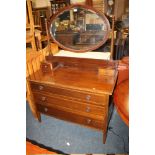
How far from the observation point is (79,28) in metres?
1.58

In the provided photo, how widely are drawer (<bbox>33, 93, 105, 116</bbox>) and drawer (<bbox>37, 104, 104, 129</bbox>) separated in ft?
0.30

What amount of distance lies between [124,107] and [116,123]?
1.03m

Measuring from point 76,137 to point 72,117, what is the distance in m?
0.29

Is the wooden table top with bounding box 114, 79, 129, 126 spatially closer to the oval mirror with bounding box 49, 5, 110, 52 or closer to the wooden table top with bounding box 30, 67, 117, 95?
the wooden table top with bounding box 30, 67, 117, 95

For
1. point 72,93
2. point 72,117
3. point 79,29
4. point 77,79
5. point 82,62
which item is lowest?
point 72,117

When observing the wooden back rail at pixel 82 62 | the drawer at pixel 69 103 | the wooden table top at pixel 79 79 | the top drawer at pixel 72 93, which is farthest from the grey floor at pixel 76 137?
the wooden back rail at pixel 82 62

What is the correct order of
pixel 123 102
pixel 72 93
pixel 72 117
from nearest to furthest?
pixel 123 102 < pixel 72 93 < pixel 72 117

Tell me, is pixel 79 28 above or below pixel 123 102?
above

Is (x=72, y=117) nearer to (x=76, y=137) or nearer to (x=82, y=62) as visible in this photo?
(x=76, y=137)

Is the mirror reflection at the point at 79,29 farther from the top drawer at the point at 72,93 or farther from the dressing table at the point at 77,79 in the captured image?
the top drawer at the point at 72,93

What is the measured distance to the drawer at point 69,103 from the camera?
1.49m

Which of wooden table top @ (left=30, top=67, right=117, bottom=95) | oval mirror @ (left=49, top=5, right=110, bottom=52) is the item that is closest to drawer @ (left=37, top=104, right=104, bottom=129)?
wooden table top @ (left=30, top=67, right=117, bottom=95)

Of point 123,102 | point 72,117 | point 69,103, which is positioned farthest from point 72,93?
point 123,102
